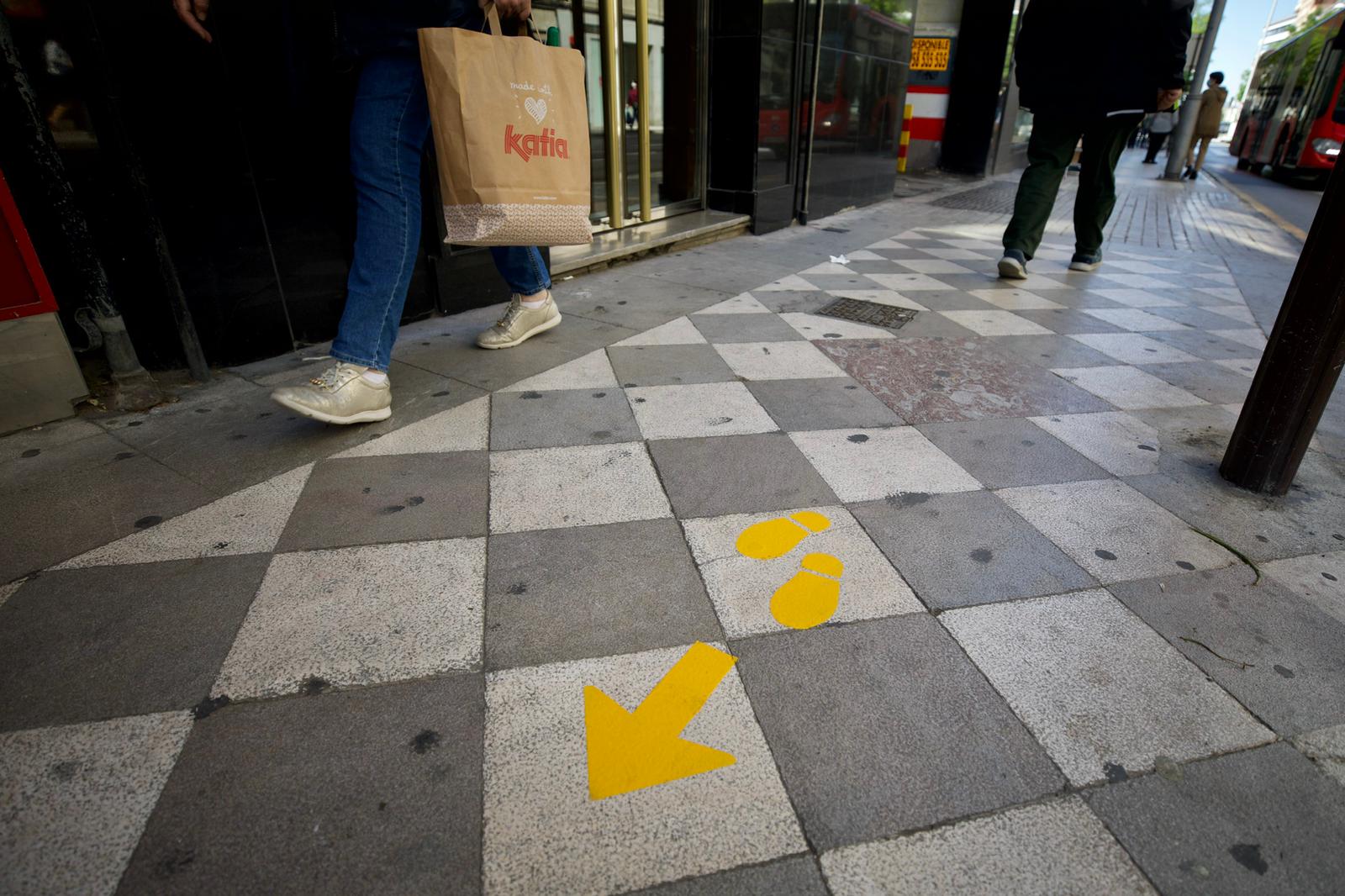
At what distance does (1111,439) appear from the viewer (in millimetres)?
2539

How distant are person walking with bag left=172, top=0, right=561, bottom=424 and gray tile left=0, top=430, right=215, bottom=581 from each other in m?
0.43

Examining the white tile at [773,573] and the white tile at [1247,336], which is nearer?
the white tile at [773,573]

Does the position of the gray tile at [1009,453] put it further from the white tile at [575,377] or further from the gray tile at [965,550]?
the white tile at [575,377]

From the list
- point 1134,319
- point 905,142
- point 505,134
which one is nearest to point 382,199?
point 505,134

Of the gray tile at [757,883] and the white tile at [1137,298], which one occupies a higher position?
the gray tile at [757,883]

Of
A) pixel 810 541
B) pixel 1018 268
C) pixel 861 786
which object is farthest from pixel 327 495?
pixel 1018 268

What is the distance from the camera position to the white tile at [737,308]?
3.92 metres

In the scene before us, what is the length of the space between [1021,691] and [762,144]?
5644 mm

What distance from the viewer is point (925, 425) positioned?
2.59m

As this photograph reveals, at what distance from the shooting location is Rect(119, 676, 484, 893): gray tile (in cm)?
102

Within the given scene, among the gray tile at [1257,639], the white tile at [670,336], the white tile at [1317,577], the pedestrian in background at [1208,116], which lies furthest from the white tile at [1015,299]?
the pedestrian in background at [1208,116]

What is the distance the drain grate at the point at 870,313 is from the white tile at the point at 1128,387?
932 mm

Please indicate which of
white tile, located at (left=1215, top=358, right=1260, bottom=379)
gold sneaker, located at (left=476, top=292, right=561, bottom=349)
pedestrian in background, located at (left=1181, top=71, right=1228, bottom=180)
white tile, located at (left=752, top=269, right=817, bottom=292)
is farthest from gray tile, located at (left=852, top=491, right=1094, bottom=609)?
pedestrian in background, located at (left=1181, top=71, right=1228, bottom=180)

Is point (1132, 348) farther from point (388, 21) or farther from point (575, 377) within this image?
point (388, 21)
